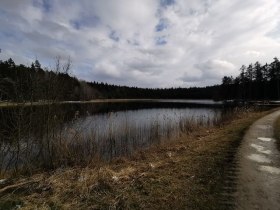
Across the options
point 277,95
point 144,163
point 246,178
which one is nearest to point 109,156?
point 144,163

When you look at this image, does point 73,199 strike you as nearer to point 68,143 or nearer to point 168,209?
point 168,209

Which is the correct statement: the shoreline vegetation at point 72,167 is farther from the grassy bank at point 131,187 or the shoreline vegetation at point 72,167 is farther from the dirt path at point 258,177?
the dirt path at point 258,177

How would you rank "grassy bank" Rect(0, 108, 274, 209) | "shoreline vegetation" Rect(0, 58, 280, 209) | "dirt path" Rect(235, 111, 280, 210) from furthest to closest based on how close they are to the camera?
"shoreline vegetation" Rect(0, 58, 280, 209)
"grassy bank" Rect(0, 108, 274, 209)
"dirt path" Rect(235, 111, 280, 210)

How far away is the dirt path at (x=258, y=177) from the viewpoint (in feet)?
16.4

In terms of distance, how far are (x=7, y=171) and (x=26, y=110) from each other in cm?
206

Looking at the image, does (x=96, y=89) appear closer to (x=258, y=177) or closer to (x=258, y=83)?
(x=258, y=83)

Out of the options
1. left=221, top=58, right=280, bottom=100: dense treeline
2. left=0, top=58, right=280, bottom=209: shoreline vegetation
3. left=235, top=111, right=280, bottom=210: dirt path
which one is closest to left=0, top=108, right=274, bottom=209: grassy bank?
left=0, top=58, right=280, bottom=209: shoreline vegetation

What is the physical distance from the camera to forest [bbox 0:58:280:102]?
8062 mm

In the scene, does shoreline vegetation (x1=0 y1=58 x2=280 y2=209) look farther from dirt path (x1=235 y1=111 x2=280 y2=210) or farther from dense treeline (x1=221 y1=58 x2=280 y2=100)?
dense treeline (x1=221 y1=58 x2=280 y2=100)

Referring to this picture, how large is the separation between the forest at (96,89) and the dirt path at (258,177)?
5872mm

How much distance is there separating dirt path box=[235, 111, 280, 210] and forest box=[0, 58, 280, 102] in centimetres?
587

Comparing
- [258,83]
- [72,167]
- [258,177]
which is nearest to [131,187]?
[72,167]

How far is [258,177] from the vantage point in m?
6.41

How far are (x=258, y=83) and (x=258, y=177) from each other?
81.7 meters
